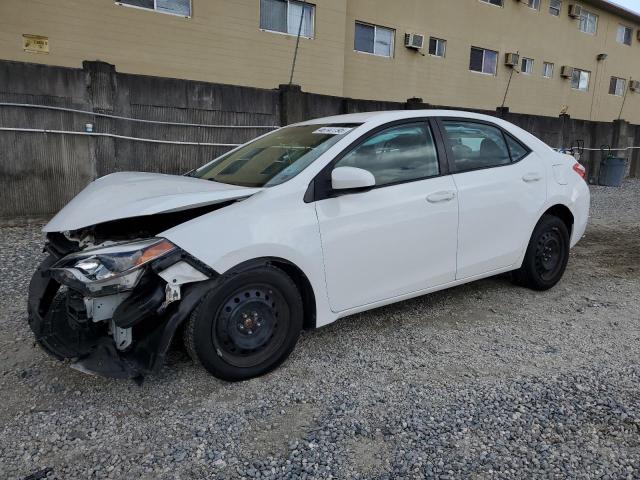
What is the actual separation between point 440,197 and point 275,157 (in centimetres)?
124

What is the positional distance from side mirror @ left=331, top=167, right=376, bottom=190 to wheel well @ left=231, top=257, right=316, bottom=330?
577 mm

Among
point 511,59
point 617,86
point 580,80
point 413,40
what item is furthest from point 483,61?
point 617,86

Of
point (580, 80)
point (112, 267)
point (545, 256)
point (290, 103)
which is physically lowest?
point (545, 256)

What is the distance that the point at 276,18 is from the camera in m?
12.3

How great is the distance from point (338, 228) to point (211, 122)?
5821 millimetres

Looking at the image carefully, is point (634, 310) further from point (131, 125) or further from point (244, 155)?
point (131, 125)

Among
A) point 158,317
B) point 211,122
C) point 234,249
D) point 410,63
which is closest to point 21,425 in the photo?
point 158,317

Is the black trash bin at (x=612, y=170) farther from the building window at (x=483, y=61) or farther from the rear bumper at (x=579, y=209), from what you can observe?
the rear bumper at (x=579, y=209)

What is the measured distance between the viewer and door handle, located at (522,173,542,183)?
4033 mm

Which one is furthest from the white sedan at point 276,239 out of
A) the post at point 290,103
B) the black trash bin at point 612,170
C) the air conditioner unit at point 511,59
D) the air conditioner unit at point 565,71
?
the air conditioner unit at point 565,71

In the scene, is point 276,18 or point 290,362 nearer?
point 290,362

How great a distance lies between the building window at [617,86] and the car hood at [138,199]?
86.9 ft

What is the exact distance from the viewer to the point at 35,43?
9.50 metres

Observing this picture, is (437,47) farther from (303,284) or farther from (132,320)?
(132,320)
